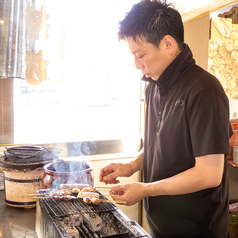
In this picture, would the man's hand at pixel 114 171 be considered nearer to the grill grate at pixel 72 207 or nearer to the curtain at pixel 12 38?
the grill grate at pixel 72 207

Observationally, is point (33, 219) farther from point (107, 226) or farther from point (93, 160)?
point (93, 160)

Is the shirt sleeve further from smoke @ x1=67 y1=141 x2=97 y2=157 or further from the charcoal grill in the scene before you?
smoke @ x1=67 y1=141 x2=97 y2=157

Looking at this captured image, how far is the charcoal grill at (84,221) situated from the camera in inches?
45.4

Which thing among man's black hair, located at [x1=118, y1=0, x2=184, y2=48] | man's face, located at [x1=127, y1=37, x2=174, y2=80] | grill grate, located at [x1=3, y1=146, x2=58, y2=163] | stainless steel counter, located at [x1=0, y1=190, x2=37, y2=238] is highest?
man's black hair, located at [x1=118, y1=0, x2=184, y2=48]

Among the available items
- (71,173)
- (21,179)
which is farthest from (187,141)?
(21,179)

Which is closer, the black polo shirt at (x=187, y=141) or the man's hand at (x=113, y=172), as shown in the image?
the black polo shirt at (x=187, y=141)

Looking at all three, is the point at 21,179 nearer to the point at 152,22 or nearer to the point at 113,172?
the point at 113,172

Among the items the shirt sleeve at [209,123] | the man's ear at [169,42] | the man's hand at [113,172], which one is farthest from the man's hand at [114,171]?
the man's ear at [169,42]

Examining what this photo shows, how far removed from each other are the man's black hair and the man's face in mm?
29

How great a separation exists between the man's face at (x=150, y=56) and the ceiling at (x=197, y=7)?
1.43m

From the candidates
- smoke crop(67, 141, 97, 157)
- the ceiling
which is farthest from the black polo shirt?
smoke crop(67, 141, 97, 157)

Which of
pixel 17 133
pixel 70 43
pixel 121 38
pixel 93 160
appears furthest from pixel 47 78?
pixel 121 38

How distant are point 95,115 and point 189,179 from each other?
2048mm

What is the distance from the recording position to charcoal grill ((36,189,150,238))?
1152mm
